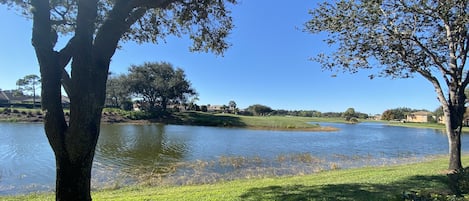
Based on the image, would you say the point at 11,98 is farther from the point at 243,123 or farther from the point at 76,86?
the point at 76,86

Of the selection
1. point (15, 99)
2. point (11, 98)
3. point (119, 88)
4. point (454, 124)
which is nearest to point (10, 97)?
point (11, 98)

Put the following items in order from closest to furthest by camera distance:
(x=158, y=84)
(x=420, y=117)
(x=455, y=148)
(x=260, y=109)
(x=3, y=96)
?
(x=455, y=148)
(x=158, y=84)
(x=3, y=96)
(x=420, y=117)
(x=260, y=109)

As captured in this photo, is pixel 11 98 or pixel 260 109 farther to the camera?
pixel 260 109

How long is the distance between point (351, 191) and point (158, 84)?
2068 inches

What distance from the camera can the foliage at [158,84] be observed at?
5609 centimetres

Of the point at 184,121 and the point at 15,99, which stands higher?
the point at 15,99

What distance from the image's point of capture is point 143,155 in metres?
16.5

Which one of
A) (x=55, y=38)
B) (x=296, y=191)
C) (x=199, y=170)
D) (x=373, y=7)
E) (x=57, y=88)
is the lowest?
(x=199, y=170)

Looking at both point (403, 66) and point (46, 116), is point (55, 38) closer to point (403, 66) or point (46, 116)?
point (46, 116)

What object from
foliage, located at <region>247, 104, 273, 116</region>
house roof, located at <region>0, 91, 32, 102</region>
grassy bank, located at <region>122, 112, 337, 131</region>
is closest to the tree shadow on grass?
grassy bank, located at <region>122, 112, 337, 131</region>

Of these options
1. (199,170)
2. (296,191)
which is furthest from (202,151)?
(296,191)

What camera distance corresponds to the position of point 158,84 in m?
55.7

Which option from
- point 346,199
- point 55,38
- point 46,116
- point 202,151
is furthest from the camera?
point 202,151

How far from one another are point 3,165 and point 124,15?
12.7m
